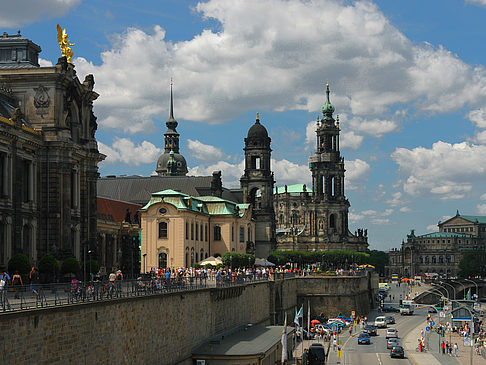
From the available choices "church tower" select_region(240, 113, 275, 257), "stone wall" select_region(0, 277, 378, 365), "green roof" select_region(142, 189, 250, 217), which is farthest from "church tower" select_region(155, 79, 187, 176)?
"stone wall" select_region(0, 277, 378, 365)

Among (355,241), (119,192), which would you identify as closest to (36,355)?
(119,192)

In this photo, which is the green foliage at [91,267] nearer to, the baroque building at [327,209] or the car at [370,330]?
the car at [370,330]

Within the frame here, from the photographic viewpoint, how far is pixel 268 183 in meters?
135

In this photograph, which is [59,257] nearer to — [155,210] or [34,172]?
[34,172]

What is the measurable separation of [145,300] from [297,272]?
6190 centimetres

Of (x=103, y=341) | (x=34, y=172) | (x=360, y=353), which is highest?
(x=34, y=172)

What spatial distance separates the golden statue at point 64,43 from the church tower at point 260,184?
7919cm

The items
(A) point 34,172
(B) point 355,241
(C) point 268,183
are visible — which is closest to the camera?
(A) point 34,172

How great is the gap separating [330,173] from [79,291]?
519ft

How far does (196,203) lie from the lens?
103375 mm

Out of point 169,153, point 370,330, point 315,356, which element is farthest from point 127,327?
point 169,153

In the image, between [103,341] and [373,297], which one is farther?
[373,297]

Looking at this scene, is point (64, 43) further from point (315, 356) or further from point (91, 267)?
point (315, 356)

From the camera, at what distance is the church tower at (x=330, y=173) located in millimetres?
184625
